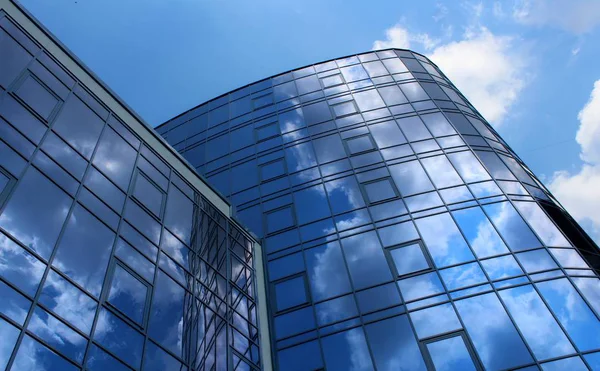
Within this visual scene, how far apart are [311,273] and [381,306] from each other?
370 centimetres

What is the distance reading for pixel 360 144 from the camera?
28.8 m

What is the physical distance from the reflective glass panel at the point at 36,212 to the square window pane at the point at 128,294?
7.58 feet

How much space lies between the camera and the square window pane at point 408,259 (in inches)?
882

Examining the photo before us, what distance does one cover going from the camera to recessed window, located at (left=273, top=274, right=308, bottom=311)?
23328 millimetres

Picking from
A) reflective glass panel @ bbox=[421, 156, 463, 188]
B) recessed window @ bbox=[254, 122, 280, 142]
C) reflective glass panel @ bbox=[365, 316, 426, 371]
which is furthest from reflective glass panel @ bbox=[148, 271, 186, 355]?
recessed window @ bbox=[254, 122, 280, 142]

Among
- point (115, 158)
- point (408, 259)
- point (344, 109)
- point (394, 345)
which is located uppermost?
point (344, 109)

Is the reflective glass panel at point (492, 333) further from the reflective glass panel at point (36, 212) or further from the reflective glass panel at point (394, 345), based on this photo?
the reflective glass panel at point (36, 212)

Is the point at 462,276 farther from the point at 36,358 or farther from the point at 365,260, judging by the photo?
the point at 36,358

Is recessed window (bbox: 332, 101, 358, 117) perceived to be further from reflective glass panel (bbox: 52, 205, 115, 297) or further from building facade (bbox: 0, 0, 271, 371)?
reflective glass panel (bbox: 52, 205, 115, 297)

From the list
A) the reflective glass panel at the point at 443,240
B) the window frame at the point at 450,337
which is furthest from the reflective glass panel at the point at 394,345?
the reflective glass panel at the point at 443,240

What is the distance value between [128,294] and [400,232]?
469 inches

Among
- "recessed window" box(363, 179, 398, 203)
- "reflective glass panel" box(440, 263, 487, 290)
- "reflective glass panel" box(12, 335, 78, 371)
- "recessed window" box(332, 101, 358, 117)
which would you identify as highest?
"recessed window" box(332, 101, 358, 117)

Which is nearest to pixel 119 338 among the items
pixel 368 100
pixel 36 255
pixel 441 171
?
pixel 36 255

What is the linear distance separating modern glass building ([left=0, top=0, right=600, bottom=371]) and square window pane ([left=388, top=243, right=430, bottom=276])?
0.07m
